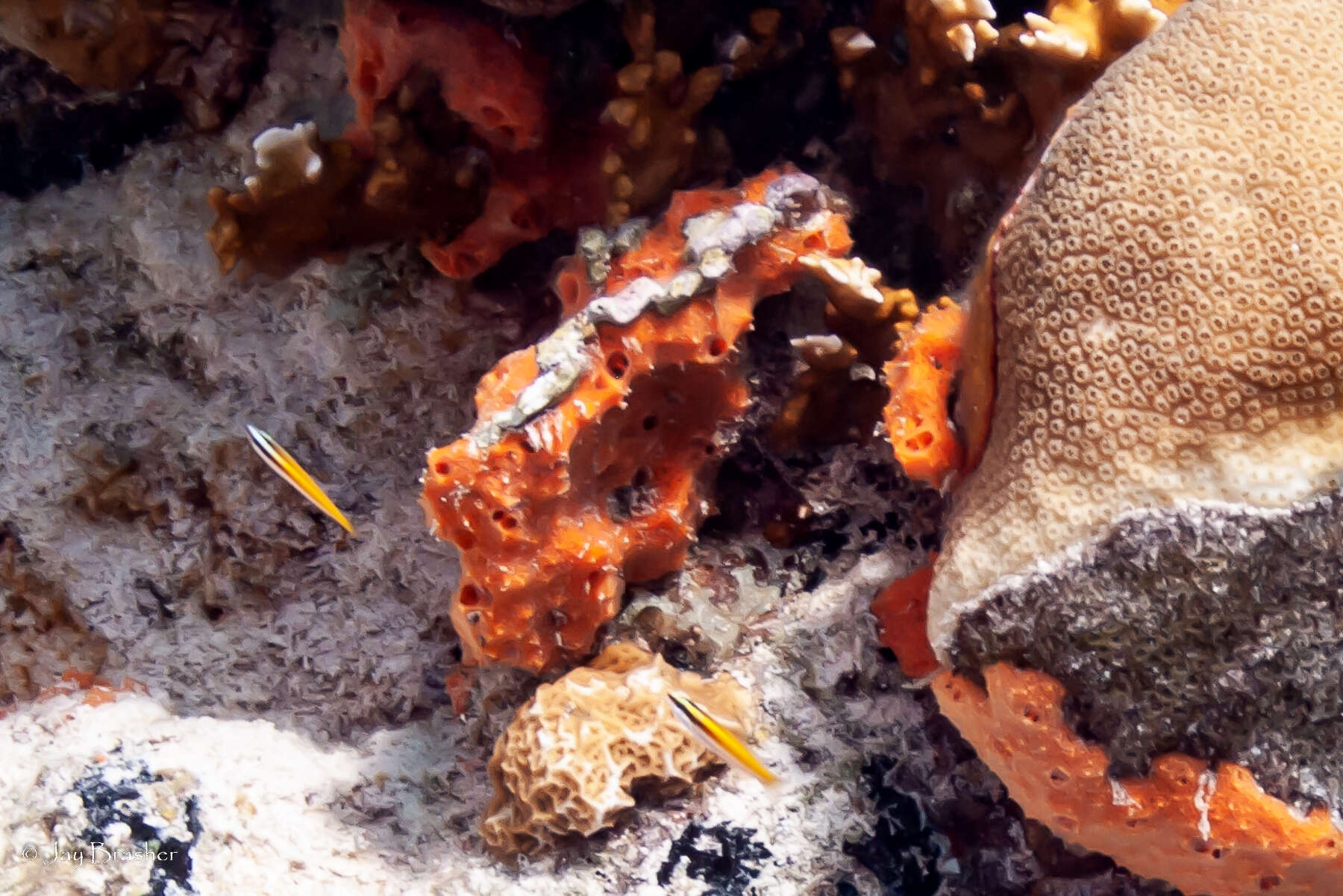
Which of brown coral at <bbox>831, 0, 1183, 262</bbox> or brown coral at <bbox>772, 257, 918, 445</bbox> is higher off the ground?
brown coral at <bbox>831, 0, 1183, 262</bbox>

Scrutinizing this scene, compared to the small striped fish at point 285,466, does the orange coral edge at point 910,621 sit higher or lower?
lower

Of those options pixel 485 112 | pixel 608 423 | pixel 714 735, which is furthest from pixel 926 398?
pixel 485 112

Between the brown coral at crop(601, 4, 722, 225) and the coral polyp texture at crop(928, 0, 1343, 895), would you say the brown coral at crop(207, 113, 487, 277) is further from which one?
the coral polyp texture at crop(928, 0, 1343, 895)

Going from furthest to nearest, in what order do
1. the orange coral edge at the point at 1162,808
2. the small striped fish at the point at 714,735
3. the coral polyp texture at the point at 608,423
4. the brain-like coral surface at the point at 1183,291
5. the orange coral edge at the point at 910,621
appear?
the orange coral edge at the point at 910,621 < the coral polyp texture at the point at 608,423 < the small striped fish at the point at 714,735 < the orange coral edge at the point at 1162,808 < the brain-like coral surface at the point at 1183,291

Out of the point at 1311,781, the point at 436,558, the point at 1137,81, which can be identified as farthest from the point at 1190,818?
the point at 436,558

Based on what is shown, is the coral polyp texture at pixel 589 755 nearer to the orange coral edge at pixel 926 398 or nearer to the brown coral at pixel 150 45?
the orange coral edge at pixel 926 398

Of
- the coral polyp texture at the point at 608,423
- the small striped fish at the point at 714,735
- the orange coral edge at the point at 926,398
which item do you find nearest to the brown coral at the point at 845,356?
the coral polyp texture at the point at 608,423

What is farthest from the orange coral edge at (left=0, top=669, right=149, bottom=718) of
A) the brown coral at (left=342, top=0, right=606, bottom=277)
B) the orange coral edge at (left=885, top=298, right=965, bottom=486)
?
the orange coral edge at (left=885, top=298, right=965, bottom=486)
